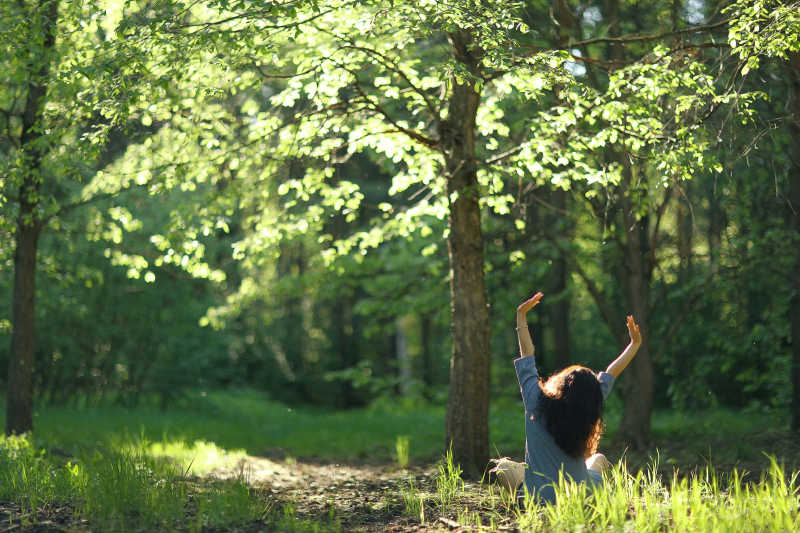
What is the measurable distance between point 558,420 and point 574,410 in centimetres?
13

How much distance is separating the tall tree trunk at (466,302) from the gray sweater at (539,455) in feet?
9.02

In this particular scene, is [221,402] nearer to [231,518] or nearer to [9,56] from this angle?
[9,56]

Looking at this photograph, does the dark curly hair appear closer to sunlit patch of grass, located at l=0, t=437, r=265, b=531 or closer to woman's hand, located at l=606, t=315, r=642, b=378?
woman's hand, located at l=606, t=315, r=642, b=378

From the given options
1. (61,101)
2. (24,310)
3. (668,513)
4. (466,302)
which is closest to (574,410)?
(668,513)

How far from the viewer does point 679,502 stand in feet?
15.1

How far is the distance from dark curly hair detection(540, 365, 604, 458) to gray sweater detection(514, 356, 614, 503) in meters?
0.07

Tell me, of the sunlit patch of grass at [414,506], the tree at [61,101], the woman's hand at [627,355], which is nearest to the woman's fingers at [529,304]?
the woman's hand at [627,355]

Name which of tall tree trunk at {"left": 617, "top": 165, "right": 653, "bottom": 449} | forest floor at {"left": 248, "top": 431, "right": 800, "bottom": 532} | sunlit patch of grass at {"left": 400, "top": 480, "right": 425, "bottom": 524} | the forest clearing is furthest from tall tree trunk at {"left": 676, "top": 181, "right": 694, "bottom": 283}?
sunlit patch of grass at {"left": 400, "top": 480, "right": 425, "bottom": 524}

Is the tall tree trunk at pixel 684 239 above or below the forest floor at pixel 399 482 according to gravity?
above

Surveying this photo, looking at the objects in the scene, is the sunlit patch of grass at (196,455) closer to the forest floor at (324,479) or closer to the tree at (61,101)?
the forest floor at (324,479)

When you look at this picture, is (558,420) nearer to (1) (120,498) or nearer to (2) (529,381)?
(2) (529,381)

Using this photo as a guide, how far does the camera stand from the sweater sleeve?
16.7ft

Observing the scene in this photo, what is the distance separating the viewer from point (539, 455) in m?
5.10

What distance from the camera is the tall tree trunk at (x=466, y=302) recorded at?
26.1 ft
